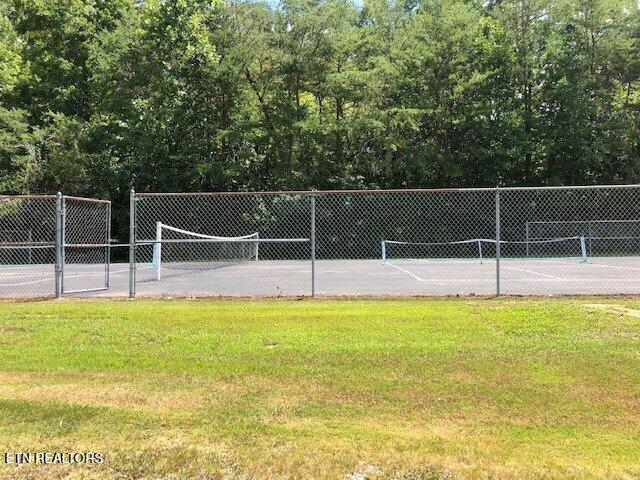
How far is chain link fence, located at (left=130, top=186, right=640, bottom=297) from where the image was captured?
19719mm

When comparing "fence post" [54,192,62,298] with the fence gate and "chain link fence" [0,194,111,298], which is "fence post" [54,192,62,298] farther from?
the fence gate

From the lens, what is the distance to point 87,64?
35.0m

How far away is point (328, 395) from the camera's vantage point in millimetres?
4980

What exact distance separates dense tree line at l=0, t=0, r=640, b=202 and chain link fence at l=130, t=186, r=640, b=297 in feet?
13.0

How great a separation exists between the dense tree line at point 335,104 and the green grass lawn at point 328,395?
25.1 m

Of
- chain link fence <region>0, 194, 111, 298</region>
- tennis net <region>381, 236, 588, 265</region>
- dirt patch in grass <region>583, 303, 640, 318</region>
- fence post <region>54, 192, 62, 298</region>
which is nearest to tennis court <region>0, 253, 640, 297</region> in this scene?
chain link fence <region>0, 194, 111, 298</region>

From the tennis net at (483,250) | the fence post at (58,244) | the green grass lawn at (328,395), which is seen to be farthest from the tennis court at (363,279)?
the green grass lawn at (328,395)

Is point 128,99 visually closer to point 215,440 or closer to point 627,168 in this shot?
point 627,168

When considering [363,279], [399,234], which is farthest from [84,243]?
[399,234]

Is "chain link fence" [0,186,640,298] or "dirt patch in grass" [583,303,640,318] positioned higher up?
"chain link fence" [0,186,640,298]

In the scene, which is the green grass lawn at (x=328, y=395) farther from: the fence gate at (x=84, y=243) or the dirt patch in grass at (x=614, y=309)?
the fence gate at (x=84, y=243)

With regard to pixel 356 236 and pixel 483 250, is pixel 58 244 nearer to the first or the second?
pixel 356 236

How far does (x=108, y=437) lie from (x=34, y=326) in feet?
15.2

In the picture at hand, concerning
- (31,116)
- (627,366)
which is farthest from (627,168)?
(31,116)
